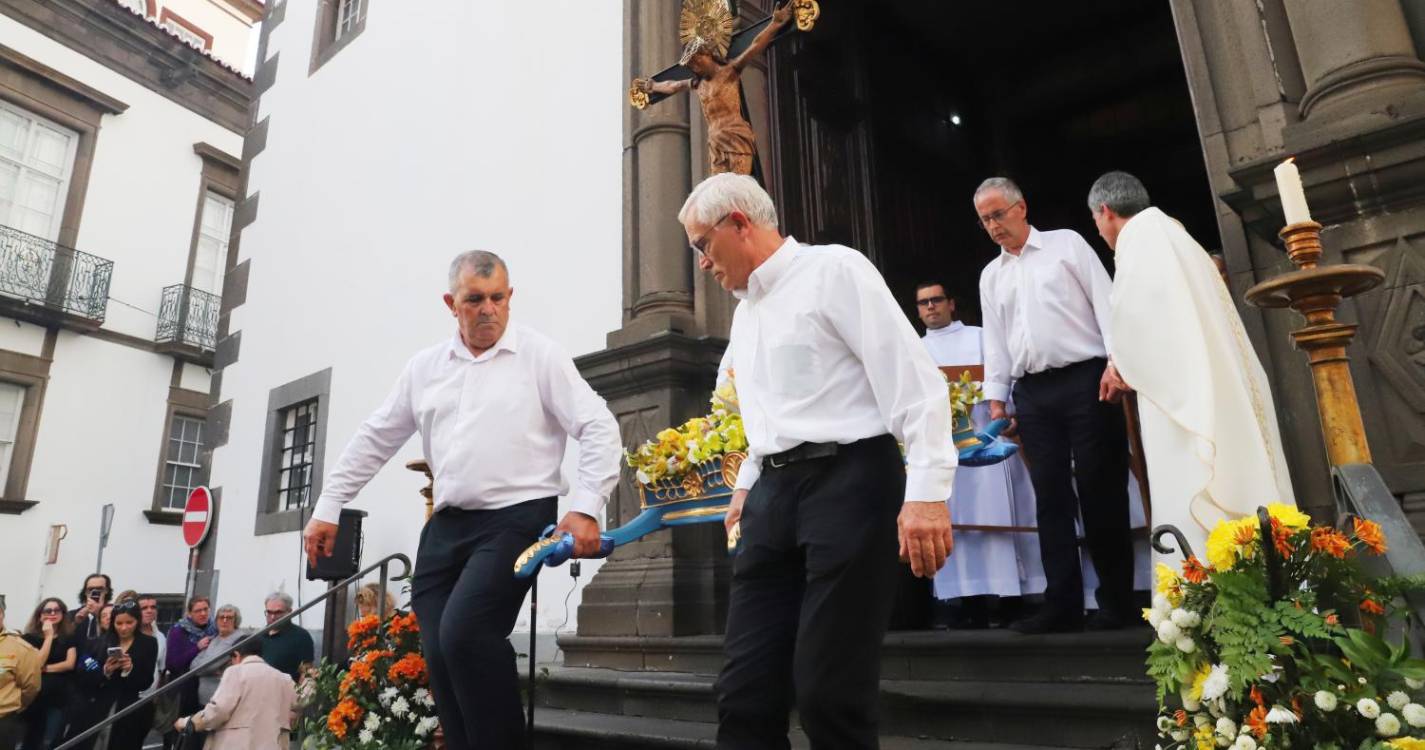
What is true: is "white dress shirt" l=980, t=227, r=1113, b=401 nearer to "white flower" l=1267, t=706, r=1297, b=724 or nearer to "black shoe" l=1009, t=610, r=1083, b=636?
"black shoe" l=1009, t=610, r=1083, b=636

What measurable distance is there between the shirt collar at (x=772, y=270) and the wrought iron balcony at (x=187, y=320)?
16.5 m

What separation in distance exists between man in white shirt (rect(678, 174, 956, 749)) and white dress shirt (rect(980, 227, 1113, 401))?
1.70 metres

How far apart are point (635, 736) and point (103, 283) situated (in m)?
16.0

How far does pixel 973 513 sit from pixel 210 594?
8.42m

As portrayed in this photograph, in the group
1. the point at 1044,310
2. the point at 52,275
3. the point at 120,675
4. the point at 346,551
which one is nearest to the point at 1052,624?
the point at 1044,310

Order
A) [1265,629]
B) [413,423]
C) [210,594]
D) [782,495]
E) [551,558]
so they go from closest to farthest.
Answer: [1265,629] → [782,495] → [551,558] → [413,423] → [210,594]

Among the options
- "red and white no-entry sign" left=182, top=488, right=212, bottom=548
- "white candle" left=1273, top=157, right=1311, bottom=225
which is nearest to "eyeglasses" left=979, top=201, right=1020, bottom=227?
"white candle" left=1273, top=157, right=1311, bottom=225

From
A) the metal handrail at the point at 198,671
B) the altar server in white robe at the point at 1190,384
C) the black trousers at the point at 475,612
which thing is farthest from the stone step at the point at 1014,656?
the metal handrail at the point at 198,671

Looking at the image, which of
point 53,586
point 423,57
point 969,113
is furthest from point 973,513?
point 53,586

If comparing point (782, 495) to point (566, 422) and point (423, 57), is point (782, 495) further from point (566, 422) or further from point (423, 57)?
point (423, 57)

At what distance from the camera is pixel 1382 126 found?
303 centimetres

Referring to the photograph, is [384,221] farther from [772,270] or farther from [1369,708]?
[1369,708]

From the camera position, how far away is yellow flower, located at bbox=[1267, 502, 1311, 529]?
205 cm

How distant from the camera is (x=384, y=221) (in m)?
8.94
